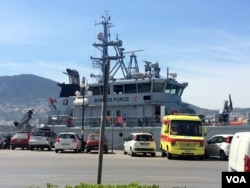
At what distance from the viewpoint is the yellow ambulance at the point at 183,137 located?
2834 centimetres

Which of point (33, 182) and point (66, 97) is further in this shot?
point (66, 97)

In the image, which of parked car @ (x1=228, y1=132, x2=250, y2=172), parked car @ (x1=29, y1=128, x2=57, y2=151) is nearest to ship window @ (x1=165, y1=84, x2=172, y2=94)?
parked car @ (x1=29, y1=128, x2=57, y2=151)

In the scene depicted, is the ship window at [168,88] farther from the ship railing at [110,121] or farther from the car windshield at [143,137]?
the car windshield at [143,137]

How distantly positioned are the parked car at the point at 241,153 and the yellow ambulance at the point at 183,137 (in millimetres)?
18452

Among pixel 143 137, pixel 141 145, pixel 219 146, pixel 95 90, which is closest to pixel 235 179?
pixel 219 146

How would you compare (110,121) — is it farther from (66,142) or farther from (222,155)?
(222,155)

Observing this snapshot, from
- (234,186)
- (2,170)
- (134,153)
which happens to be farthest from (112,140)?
(234,186)

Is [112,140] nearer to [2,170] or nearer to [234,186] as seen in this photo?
[2,170]

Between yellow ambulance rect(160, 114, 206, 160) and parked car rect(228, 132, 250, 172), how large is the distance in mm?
18452

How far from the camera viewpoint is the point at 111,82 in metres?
41.5

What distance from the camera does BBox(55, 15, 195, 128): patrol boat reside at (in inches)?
1554

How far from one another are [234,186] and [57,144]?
97.7 ft

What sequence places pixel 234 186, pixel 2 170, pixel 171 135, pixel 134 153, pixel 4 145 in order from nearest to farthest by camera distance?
pixel 234 186 → pixel 2 170 → pixel 171 135 → pixel 134 153 → pixel 4 145

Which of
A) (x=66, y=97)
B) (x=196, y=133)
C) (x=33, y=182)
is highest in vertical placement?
(x=66, y=97)
